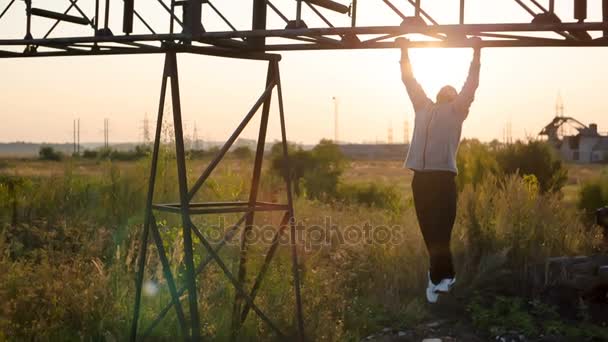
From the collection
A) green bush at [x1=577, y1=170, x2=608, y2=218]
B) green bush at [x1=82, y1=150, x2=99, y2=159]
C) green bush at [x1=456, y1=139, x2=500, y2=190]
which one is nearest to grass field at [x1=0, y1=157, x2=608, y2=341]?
green bush at [x1=456, y1=139, x2=500, y2=190]

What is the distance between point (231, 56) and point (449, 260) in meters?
3.20

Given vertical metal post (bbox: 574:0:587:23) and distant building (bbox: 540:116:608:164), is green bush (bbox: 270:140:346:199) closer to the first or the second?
vertical metal post (bbox: 574:0:587:23)

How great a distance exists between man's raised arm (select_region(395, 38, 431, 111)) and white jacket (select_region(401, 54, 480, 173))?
0.53 feet

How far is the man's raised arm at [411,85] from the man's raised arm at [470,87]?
0.37 metres

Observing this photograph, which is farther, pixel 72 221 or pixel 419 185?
pixel 72 221

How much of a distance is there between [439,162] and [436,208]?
1.33ft

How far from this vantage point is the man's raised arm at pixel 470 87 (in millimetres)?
6992

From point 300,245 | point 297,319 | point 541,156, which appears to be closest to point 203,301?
point 297,319

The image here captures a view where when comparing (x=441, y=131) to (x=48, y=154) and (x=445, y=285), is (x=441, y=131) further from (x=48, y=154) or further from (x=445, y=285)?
(x=48, y=154)

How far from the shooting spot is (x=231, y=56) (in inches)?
332

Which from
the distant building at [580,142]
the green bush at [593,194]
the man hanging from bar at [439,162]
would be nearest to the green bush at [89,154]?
the distant building at [580,142]

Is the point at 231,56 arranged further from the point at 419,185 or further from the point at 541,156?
the point at 541,156

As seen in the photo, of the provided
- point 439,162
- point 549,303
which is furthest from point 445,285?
point 549,303

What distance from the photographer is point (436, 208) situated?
693 cm
